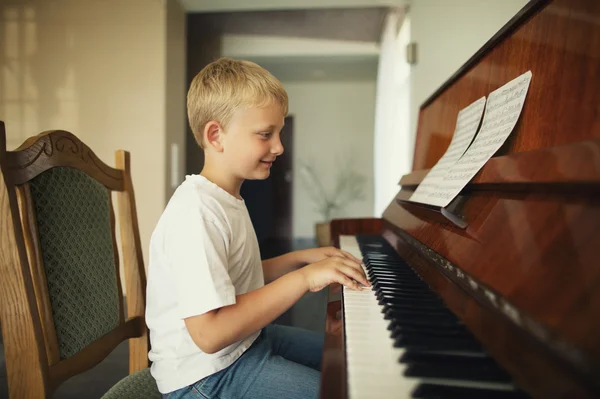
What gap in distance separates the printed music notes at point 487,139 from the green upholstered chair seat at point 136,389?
0.73 meters

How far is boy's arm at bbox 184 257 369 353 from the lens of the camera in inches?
28.0

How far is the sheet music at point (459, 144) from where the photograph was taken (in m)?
0.97

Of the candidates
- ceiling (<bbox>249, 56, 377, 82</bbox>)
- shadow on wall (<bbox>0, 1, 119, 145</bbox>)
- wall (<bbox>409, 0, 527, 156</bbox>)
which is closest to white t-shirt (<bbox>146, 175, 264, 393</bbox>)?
wall (<bbox>409, 0, 527, 156</bbox>)

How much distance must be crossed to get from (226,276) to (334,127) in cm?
645

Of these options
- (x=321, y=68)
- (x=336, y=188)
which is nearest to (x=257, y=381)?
(x=321, y=68)

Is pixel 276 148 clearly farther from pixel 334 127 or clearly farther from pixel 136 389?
pixel 334 127

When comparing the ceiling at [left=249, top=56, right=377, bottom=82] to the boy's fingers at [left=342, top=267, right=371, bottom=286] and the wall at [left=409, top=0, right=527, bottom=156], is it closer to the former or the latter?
the wall at [left=409, top=0, right=527, bottom=156]

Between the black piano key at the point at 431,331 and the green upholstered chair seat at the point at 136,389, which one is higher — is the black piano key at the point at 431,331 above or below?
above

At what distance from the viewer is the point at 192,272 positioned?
28.3 inches

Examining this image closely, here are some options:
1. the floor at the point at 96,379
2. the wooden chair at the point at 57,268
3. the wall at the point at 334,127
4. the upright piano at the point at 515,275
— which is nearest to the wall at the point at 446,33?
the upright piano at the point at 515,275

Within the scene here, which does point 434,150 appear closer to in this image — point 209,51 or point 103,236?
point 103,236

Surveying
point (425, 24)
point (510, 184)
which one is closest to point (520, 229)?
point (510, 184)

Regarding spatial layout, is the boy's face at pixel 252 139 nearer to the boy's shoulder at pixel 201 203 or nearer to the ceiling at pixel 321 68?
the boy's shoulder at pixel 201 203

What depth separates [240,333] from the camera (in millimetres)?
728
